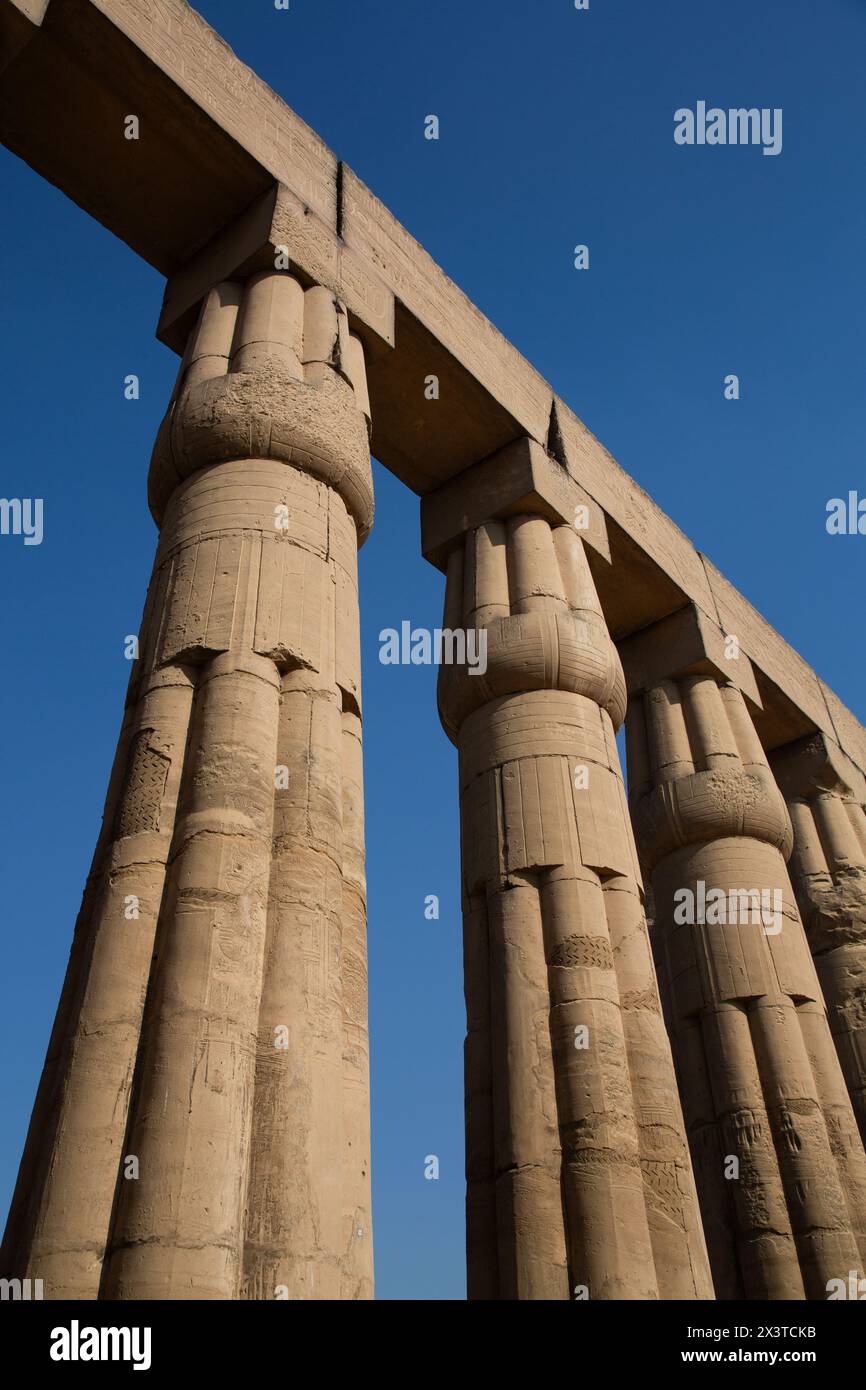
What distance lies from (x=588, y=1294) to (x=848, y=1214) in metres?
3.82

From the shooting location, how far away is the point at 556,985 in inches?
328

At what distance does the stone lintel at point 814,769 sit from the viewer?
51.3 ft

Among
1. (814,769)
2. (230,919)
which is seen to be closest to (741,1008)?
(814,769)

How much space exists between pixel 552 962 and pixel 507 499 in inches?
197

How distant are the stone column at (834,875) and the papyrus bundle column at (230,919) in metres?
8.72

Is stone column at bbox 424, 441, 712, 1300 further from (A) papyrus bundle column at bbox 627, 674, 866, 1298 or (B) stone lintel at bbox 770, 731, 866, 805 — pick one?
(B) stone lintel at bbox 770, 731, 866, 805

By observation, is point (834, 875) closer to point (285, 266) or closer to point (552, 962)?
point (552, 962)

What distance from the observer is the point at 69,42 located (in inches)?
340
